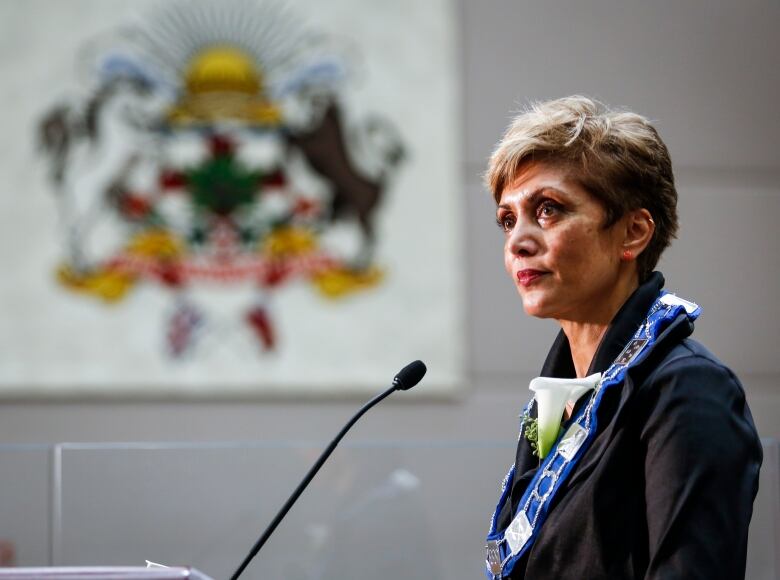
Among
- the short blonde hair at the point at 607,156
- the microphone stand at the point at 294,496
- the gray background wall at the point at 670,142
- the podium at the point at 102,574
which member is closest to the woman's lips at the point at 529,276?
the short blonde hair at the point at 607,156

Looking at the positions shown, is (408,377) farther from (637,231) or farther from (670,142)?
(670,142)

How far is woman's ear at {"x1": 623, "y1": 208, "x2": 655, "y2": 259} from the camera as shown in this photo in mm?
1451

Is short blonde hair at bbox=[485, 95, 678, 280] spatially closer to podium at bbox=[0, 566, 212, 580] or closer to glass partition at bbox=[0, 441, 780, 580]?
podium at bbox=[0, 566, 212, 580]

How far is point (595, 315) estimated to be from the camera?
4.83ft

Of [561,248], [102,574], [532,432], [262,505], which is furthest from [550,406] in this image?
[262,505]

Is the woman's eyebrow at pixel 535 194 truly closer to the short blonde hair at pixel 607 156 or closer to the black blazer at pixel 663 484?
the short blonde hair at pixel 607 156

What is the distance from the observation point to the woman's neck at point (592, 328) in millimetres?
1464

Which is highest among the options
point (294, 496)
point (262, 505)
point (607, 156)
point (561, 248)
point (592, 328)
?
point (607, 156)

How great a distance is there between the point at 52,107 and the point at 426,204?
1205 mm

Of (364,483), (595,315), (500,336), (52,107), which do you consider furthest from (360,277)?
(595,315)

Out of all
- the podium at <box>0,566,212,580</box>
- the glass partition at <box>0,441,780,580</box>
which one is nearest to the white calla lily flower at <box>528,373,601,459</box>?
the podium at <box>0,566,212,580</box>

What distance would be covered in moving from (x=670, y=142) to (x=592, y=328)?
2.37 m

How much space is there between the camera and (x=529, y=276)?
57.1 inches

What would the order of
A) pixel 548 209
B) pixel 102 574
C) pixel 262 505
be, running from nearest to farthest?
pixel 102 574
pixel 548 209
pixel 262 505
